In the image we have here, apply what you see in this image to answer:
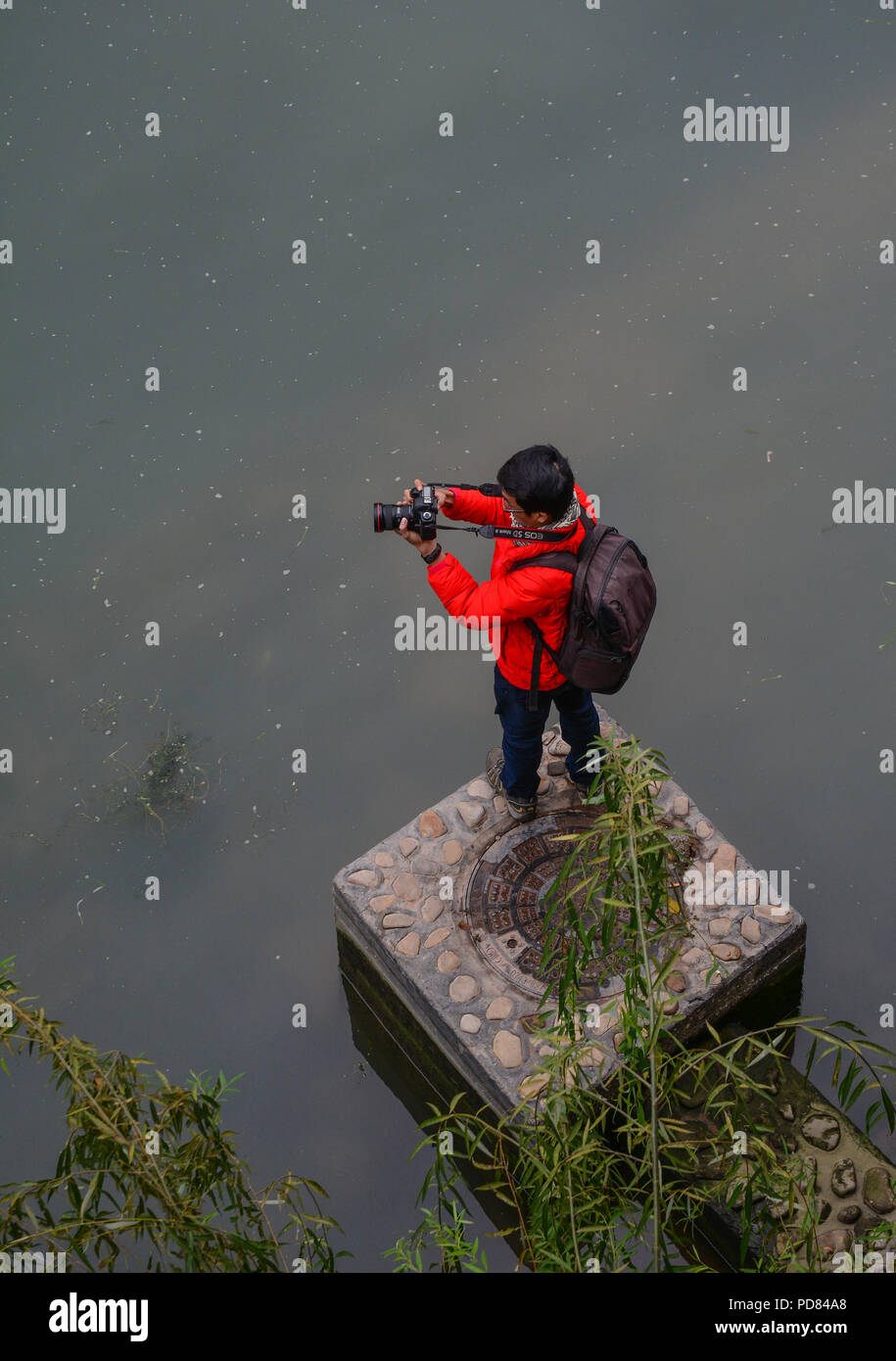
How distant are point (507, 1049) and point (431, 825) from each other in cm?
107

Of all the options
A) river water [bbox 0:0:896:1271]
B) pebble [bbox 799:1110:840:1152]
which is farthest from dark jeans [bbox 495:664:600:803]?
pebble [bbox 799:1110:840:1152]

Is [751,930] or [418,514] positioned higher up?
[418,514]

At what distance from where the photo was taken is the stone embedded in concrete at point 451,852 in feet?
17.4

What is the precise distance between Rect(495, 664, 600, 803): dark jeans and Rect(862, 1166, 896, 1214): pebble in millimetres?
1850

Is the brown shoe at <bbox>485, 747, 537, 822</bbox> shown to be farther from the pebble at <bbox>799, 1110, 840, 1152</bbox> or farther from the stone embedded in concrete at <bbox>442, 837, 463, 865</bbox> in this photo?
the pebble at <bbox>799, 1110, 840, 1152</bbox>

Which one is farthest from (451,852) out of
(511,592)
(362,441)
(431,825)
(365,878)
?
(362,441)

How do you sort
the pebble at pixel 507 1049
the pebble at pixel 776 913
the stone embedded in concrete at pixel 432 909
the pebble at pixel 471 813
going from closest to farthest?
the pebble at pixel 507 1049 → the pebble at pixel 776 913 → the stone embedded in concrete at pixel 432 909 → the pebble at pixel 471 813

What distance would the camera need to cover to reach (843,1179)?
4.61 metres

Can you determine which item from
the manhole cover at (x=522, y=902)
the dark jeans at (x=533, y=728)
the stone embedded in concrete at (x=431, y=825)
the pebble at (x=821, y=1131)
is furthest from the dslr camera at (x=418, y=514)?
the pebble at (x=821, y=1131)

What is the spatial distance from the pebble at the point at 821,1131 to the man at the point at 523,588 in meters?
1.63

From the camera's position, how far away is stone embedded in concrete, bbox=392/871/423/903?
519 cm

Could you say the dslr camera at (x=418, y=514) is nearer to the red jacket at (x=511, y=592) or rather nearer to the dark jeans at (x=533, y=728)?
the red jacket at (x=511, y=592)

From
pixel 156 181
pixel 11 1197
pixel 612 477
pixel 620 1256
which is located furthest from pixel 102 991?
pixel 156 181

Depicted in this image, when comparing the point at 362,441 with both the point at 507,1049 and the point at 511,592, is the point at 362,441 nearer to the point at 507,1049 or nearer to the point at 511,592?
the point at 511,592
